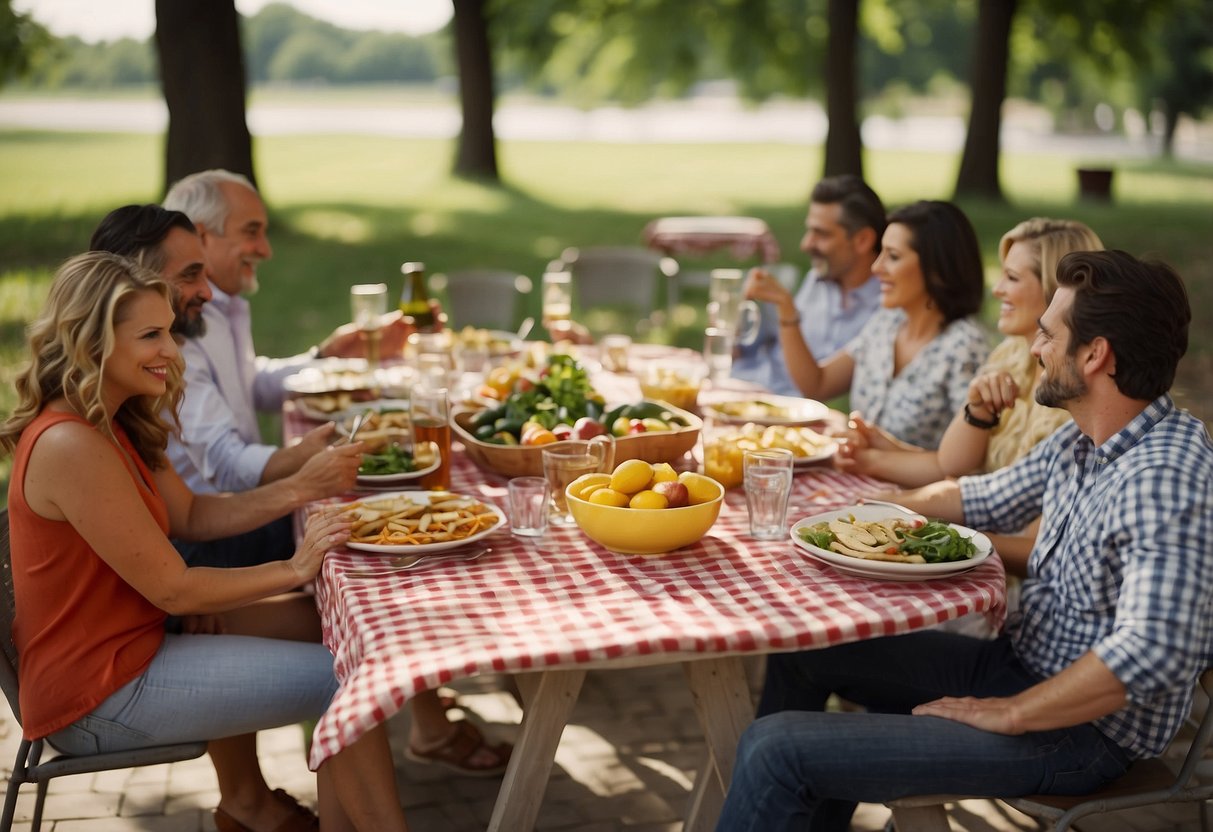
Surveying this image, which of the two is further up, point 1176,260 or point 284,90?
point 284,90

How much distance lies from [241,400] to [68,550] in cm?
153

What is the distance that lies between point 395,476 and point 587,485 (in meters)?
0.65

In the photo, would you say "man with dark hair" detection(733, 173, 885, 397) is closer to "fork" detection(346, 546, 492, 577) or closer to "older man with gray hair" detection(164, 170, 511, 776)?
"older man with gray hair" detection(164, 170, 511, 776)

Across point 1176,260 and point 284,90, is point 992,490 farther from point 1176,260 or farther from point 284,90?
point 284,90

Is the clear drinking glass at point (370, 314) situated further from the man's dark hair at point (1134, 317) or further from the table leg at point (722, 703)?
the man's dark hair at point (1134, 317)

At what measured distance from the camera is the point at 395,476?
10.4ft

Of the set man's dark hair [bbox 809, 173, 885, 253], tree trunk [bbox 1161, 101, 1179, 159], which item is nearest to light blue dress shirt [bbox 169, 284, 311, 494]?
man's dark hair [bbox 809, 173, 885, 253]

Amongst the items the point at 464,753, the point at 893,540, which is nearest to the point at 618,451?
the point at 893,540

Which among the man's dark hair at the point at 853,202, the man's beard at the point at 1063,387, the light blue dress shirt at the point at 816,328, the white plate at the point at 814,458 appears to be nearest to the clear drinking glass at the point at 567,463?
the white plate at the point at 814,458

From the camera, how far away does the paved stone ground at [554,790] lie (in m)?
3.39

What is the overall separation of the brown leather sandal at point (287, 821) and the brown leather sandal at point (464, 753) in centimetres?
53

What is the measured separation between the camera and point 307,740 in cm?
385

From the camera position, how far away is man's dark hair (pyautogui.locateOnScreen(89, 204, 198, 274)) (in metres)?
3.34

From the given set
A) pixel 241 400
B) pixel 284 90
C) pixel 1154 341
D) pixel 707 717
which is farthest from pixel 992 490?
pixel 284 90
